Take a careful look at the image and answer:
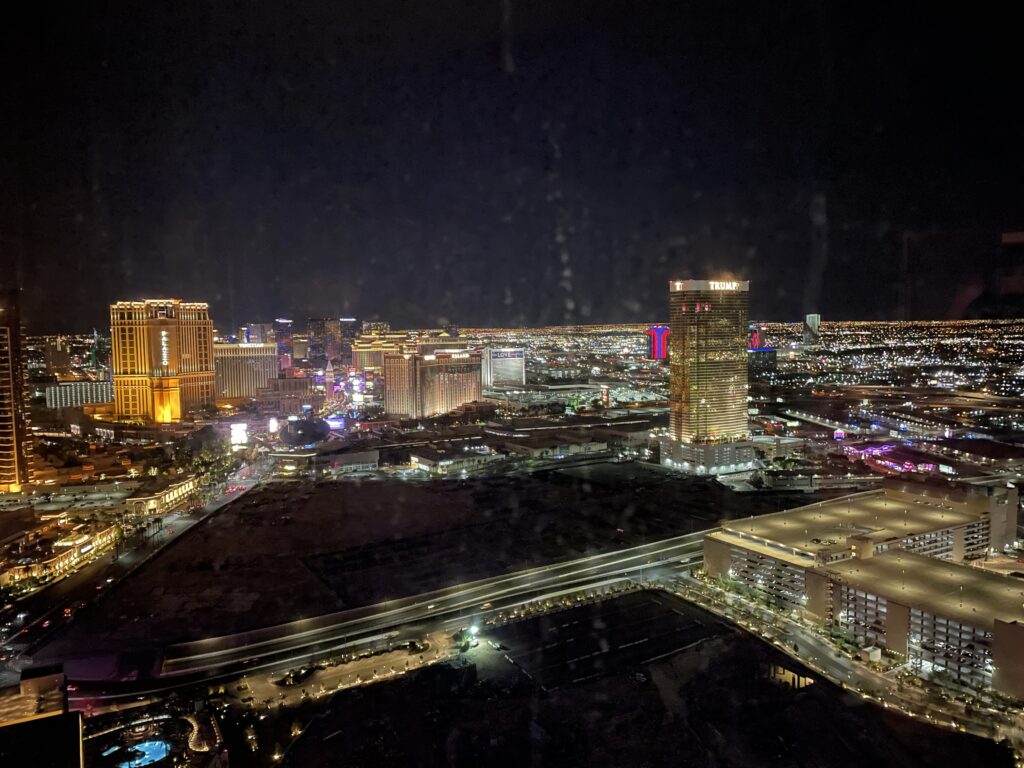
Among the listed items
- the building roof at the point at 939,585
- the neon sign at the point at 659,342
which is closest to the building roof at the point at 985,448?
the building roof at the point at 939,585

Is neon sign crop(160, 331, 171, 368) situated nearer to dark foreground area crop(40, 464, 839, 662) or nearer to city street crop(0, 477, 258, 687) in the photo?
dark foreground area crop(40, 464, 839, 662)

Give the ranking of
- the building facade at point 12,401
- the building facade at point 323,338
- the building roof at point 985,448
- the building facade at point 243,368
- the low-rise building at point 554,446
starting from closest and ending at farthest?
the building facade at point 12,401 < the building roof at point 985,448 < the low-rise building at point 554,446 < the building facade at point 243,368 < the building facade at point 323,338

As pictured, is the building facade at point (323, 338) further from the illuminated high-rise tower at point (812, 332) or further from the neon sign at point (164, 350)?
the illuminated high-rise tower at point (812, 332)

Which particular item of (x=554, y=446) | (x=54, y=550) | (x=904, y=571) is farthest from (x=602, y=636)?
(x=554, y=446)

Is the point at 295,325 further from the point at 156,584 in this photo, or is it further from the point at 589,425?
the point at 156,584

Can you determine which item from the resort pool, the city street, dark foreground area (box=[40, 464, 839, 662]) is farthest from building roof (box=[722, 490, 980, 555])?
the city street

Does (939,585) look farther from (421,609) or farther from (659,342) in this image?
(659,342)

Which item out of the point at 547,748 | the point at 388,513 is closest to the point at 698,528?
the point at 388,513
